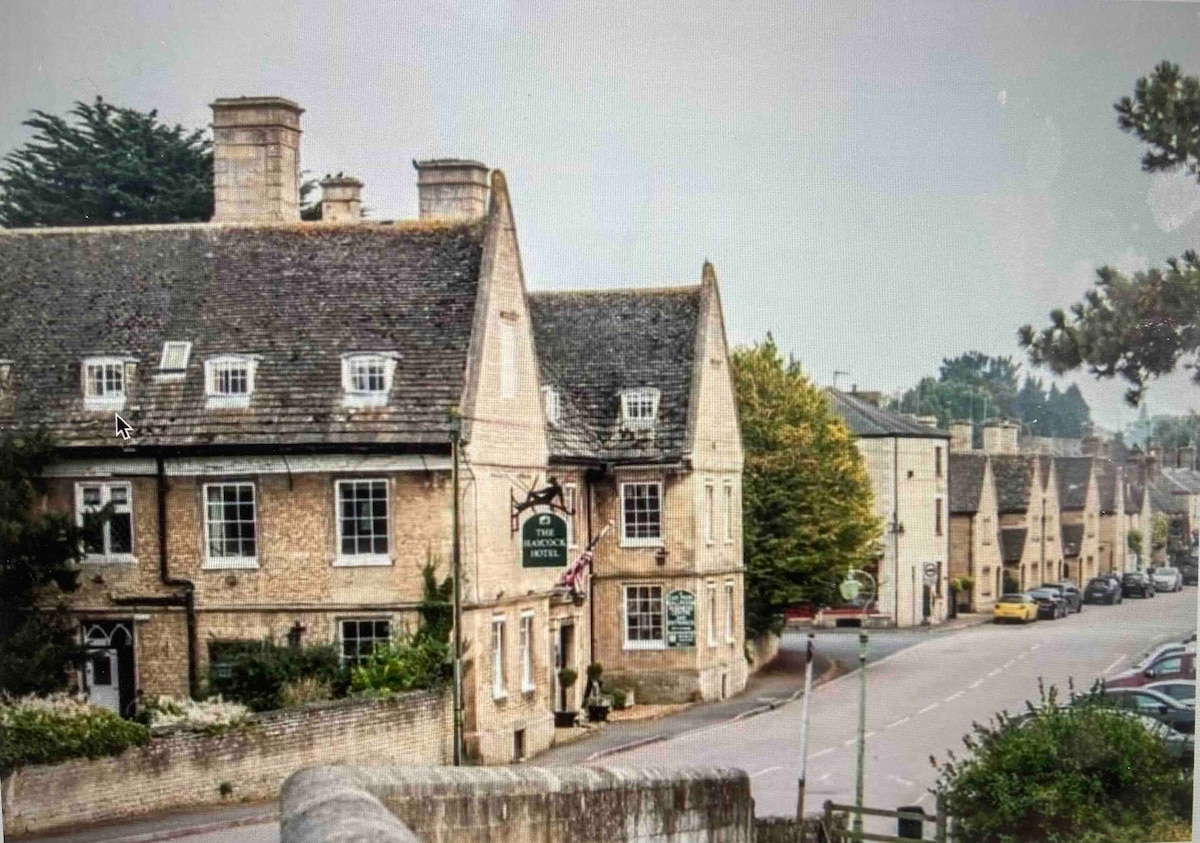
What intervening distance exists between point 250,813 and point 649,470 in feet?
8.85

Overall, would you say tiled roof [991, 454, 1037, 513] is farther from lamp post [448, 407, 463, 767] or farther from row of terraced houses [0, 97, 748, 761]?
lamp post [448, 407, 463, 767]

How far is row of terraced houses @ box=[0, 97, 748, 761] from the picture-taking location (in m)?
11.1

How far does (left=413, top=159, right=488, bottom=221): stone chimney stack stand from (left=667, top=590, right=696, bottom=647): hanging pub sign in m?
2.30

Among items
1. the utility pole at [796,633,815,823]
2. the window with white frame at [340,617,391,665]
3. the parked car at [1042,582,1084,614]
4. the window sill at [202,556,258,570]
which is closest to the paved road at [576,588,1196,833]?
the utility pole at [796,633,815,823]

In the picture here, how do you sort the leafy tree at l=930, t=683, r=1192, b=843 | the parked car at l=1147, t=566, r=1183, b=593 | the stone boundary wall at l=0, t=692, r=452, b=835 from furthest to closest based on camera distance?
the parked car at l=1147, t=566, r=1183, b=593, the leafy tree at l=930, t=683, r=1192, b=843, the stone boundary wall at l=0, t=692, r=452, b=835

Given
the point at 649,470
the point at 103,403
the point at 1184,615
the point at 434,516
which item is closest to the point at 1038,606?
the point at 1184,615

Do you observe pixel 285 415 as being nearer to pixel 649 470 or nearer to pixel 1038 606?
pixel 649 470

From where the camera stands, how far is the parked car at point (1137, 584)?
487 inches

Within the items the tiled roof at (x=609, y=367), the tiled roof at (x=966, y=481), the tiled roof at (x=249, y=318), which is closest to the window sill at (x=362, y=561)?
the tiled roof at (x=249, y=318)

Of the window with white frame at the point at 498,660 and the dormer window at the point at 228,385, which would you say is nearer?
the dormer window at the point at 228,385

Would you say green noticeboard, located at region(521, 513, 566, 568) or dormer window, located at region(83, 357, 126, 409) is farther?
green noticeboard, located at region(521, 513, 566, 568)

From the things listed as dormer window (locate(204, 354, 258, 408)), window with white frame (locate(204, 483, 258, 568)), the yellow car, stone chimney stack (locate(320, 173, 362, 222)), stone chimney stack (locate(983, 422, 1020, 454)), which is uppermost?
stone chimney stack (locate(320, 173, 362, 222))

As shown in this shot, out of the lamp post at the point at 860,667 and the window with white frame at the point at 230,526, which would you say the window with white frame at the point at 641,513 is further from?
the window with white frame at the point at 230,526

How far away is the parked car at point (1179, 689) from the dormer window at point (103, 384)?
5.98 m
